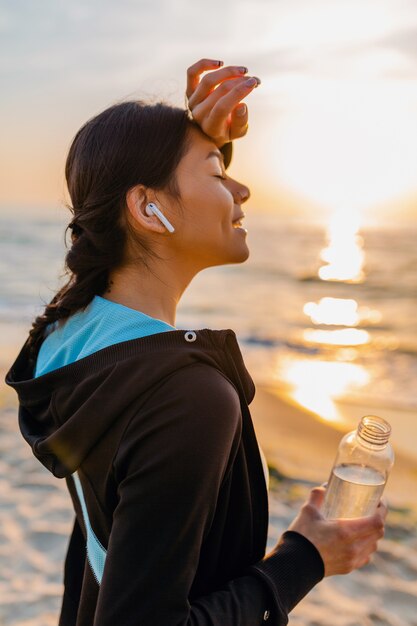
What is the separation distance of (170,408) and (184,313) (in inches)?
630

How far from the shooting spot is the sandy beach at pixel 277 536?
153 inches


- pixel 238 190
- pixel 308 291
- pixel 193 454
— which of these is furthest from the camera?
pixel 308 291

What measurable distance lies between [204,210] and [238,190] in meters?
0.16

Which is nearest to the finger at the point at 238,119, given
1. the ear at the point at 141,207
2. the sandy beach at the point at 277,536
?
the ear at the point at 141,207

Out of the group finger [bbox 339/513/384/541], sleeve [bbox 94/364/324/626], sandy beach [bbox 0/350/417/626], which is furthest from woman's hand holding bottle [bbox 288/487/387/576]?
sandy beach [bbox 0/350/417/626]

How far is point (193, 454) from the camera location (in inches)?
47.5

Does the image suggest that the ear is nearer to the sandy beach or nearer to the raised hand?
the raised hand

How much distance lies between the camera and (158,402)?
4.17 feet

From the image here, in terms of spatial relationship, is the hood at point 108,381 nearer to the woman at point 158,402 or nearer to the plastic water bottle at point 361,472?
the woman at point 158,402

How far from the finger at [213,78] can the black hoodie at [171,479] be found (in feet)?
2.24

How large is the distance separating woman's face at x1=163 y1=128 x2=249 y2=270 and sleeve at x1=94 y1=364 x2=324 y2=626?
0.54 meters

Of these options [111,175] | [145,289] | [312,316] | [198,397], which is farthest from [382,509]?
[312,316]

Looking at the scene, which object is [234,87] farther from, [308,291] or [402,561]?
[308,291]

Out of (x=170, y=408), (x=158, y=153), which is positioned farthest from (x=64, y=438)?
(x=158, y=153)
